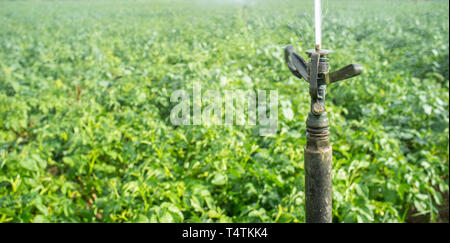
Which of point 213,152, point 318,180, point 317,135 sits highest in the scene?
point 317,135

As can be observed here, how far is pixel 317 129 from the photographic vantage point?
1271 millimetres

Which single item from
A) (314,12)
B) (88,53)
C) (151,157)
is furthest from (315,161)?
(88,53)

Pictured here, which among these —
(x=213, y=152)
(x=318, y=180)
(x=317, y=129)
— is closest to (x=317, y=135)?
(x=317, y=129)

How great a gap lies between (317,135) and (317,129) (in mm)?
21

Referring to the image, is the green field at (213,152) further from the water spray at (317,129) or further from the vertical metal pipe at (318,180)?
the vertical metal pipe at (318,180)

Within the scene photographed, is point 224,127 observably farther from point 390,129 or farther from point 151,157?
point 390,129

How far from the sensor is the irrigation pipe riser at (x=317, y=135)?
1220 mm

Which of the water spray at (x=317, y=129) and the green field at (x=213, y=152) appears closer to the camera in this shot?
the water spray at (x=317, y=129)

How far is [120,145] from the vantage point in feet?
9.99

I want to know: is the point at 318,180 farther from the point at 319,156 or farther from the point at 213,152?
the point at 213,152

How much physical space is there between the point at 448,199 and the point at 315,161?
236cm

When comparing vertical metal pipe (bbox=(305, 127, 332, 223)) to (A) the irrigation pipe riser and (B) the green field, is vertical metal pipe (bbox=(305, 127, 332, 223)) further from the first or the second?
(B) the green field

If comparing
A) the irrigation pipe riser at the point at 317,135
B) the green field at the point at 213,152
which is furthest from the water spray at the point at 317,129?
the green field at the point at 213,152

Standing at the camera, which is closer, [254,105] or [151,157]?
[151,157]
